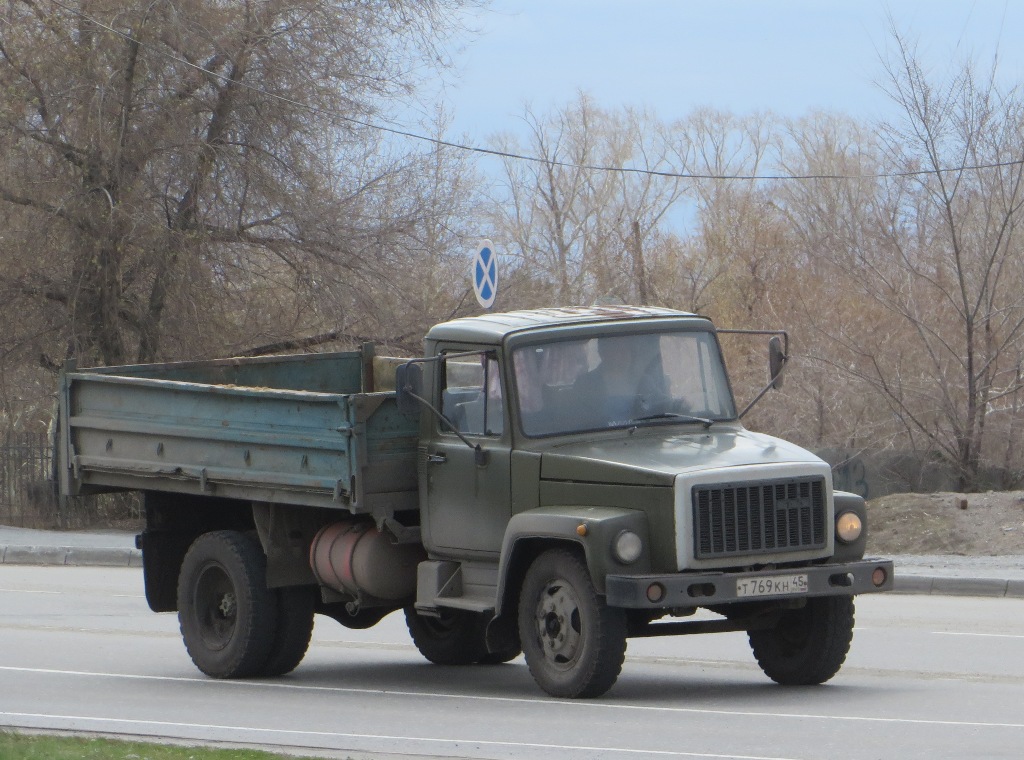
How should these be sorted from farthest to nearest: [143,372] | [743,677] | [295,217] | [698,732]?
[295,217] → [143,372] → [743,677] → [698,732]

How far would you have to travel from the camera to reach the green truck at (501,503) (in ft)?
27.2

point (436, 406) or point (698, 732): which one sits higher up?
Answer: point (436, 406)

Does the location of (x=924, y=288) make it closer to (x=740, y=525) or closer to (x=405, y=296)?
(x=405, y=296)

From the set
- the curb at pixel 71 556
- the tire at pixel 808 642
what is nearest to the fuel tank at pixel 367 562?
the tire at pixel 808 642

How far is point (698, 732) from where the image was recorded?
7.41 metres

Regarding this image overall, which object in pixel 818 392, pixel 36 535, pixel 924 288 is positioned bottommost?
pixel 36 535

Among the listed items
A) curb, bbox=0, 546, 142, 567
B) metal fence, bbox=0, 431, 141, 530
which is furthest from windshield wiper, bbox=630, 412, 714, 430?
metal fence, bbox=0, 431, 141, 530

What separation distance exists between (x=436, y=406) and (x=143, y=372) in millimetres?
3129

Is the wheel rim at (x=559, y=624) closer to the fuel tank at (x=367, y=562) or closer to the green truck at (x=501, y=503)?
the green truck at (x=501, y=503)

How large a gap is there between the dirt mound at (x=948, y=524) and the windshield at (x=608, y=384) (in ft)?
28.0

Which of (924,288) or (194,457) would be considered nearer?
(194,457)

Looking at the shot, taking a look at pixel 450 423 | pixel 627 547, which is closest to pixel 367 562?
pixel 450 423

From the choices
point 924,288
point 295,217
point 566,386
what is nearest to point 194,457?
point 566,386

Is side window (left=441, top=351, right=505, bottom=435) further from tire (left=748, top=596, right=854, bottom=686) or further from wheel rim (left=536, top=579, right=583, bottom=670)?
tire (left=748, top=596, right=854, bottom=686)
